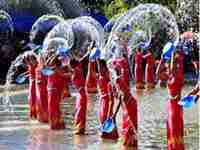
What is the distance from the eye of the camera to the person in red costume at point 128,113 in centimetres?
1080

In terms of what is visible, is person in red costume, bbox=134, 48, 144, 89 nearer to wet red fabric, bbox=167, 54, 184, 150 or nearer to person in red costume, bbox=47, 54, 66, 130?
person in red costume, bbox=47, 54, 66, 130

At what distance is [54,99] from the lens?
43.2 ft

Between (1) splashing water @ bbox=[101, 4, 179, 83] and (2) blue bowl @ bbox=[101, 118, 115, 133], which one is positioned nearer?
(2) blue bowl @ bbox=[101, 118, 115, 133]

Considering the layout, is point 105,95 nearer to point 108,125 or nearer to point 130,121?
point 108,125

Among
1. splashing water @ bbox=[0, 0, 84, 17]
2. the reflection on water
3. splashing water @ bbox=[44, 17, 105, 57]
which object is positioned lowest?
the reflection on water

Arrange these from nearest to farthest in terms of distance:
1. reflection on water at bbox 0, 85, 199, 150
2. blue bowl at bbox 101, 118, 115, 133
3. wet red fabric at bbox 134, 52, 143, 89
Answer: blue bowl at bbox 101, 118, 115, 133 < reflection on water at bbox 0, 85, 199, 150 < wet red fabric at bbox 134, 52, 143, 89

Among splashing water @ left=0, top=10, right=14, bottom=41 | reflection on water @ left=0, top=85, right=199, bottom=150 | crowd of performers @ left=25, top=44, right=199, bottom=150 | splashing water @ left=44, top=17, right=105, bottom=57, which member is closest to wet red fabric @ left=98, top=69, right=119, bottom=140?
crowd of performers @ left=25, top=44, right=199, bottom=150

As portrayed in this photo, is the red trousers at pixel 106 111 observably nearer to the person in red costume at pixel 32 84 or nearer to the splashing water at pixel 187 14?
the person in red costume at pixel 32 84

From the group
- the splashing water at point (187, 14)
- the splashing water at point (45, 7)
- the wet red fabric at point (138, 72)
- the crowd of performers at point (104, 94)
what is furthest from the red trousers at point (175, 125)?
the splashing water at point (45, 7)

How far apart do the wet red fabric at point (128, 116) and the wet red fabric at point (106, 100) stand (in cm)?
75

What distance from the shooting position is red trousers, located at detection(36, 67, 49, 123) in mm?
14109

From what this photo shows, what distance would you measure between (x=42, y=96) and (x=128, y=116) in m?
3.54

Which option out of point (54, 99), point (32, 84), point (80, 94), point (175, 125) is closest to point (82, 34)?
point (32, 84)

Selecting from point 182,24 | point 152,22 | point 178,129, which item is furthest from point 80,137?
point 182,24
